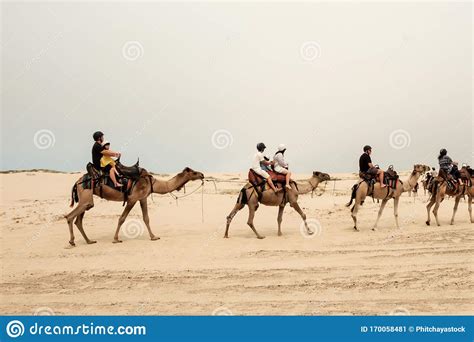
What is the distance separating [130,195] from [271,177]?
436cm

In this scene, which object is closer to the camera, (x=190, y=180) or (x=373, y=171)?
(x=190, y=180)

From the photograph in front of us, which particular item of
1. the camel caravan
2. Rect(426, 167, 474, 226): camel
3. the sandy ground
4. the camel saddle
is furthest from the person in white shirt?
Rect(426, 167, 474, 226): camel

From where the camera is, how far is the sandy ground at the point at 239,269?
9.88 metres

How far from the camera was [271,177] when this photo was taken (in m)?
16.6

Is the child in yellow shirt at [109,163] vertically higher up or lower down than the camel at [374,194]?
higher up

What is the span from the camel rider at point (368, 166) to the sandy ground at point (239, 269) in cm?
197

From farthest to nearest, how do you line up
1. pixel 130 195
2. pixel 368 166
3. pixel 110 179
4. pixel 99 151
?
pixel 368 166 → pixel 130 195 → pixel 110 179 → pixel 99 151

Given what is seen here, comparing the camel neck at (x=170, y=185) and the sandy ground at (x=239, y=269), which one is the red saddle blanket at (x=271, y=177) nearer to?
the sandy ground at (x=239, y=269)

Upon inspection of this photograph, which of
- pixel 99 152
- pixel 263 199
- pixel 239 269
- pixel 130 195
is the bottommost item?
pixel 239 269

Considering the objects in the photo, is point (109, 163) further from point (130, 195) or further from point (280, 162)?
point (280, 162)

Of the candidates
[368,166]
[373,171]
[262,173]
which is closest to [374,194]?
[373,171]

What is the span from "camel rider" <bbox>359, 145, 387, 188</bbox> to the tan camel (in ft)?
18.6

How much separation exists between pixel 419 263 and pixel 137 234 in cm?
923

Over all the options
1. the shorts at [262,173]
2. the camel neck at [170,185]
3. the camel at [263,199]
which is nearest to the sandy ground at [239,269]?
Result: the camel at [263,199]
